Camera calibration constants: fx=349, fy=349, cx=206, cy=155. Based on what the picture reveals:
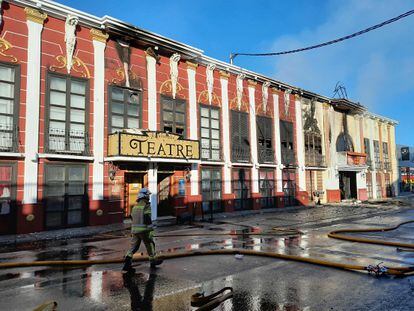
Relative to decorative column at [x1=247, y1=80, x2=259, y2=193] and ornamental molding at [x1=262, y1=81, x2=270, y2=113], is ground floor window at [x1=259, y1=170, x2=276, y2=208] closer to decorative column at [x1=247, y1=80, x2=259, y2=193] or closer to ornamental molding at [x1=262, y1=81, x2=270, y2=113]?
decorative column at [x1=247, y1=80, x2=259, y2=193]

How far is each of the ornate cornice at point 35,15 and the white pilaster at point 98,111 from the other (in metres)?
2.41

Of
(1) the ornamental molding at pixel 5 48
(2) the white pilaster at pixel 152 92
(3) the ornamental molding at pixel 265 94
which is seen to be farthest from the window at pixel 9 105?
(3) the ornamental molding at pixel 265 94

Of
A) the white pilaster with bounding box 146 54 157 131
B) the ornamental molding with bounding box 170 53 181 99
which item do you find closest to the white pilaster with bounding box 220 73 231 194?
the ornamental molding with bounding box 170 53 181 99

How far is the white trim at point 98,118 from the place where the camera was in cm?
1681

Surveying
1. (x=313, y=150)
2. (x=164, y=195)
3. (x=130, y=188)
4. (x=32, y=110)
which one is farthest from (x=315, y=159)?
(x=32, y=110)

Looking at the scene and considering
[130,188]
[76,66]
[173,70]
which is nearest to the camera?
[76,66]

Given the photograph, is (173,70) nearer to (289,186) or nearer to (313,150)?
(289,186)

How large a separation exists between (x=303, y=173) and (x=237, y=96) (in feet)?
31.0

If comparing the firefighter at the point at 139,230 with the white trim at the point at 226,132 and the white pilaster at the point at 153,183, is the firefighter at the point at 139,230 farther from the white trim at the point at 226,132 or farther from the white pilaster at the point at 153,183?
the white trim at the point at 226,132

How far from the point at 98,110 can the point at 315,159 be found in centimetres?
2024

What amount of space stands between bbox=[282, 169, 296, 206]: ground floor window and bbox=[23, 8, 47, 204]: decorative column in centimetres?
1843

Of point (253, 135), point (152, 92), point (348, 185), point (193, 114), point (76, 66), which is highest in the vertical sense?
point (76, 66)

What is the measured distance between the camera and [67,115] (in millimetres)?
16312

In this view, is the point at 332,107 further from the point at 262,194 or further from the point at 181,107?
the point at 181,107
